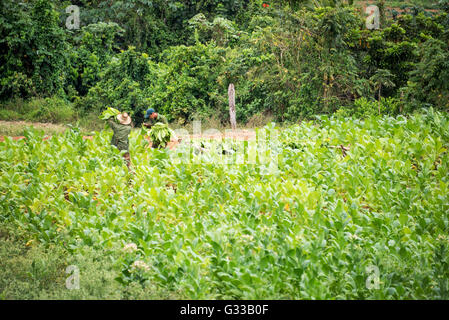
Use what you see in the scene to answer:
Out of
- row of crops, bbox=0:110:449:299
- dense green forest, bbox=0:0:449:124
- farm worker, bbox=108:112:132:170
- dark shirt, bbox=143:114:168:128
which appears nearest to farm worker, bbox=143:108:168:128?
dark shirt, bbox=143:114:168:128

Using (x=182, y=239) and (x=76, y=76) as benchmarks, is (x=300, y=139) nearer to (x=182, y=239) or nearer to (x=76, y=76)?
(x=182, y=239)

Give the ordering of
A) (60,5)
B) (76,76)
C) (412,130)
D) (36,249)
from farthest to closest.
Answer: (60,5) → (76,76) → (412,130) → (36,249)

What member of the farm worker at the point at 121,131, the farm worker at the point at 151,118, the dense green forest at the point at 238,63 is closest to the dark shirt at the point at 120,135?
the farm worker at the point at 121,131

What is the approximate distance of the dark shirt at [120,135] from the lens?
873 centimetres

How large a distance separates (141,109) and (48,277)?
1136cm

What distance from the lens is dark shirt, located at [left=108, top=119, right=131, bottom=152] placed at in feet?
28.6

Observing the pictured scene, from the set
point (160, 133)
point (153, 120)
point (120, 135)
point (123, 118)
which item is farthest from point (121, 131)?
point (153, 120)

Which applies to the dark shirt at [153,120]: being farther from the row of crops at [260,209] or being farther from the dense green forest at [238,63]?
the dense green forest at [238,63]

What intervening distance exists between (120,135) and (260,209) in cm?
371

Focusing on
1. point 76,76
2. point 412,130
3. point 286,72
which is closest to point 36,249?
point 412,130

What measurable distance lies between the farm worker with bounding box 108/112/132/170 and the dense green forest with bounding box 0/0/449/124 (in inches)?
231

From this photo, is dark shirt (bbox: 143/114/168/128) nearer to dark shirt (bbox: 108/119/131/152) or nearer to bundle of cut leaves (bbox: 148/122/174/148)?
bundle of cut leaves (bbox: 148/122/174/148)
